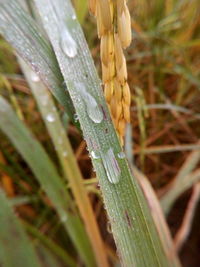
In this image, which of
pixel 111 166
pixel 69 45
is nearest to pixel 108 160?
pixel 111 166

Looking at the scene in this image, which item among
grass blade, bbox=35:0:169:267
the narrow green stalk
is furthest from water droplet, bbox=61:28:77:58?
the narrow green stalk

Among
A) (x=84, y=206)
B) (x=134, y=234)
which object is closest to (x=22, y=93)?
(x=84, y=206)

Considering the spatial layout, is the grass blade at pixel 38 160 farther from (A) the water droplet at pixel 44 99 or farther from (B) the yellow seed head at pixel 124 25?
(B) the yellow seed head at pixel 124 25

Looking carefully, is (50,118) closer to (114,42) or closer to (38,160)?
(38,160)

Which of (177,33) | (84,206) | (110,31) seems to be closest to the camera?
(110,31)

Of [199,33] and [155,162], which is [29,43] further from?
[199,33]

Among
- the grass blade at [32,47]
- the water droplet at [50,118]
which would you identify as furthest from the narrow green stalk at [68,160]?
the grass blade at [32,47]

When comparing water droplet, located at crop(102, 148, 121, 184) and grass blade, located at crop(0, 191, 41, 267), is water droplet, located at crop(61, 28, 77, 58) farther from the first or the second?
grass blade, located at crop(0, 191, 41, 267)
